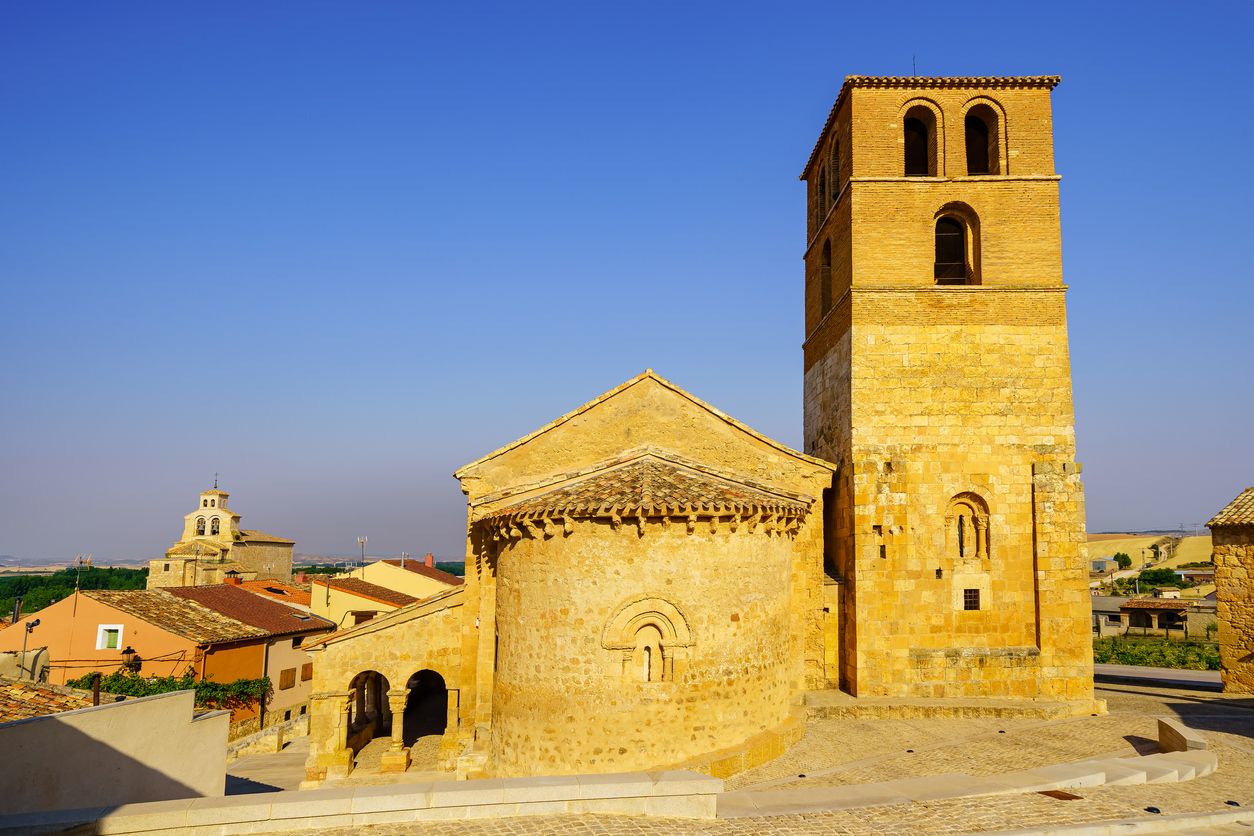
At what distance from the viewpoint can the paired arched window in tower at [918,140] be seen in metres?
17.6

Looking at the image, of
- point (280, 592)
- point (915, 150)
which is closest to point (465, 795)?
point (915, 150)

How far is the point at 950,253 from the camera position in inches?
706

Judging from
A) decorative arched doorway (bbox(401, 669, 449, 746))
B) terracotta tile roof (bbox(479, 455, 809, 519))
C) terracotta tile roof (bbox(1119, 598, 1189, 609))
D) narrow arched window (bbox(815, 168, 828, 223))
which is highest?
narrow arched window (bbox(815, 168, 828, 223))

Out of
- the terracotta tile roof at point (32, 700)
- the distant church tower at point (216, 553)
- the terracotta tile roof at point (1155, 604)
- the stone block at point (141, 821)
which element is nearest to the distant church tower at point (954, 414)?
the stone block at point (141, 821)

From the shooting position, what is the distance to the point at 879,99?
17.2 m

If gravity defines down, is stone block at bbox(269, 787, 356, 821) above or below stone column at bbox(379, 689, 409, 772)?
above

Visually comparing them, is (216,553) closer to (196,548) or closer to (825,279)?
(196,548)

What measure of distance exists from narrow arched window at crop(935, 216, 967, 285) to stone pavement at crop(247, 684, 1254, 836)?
31.7 ft

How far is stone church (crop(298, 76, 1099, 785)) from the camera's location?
1173 cm

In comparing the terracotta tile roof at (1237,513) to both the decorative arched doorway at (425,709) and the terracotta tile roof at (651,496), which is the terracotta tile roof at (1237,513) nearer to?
the terracotta tile roof at (651,496)

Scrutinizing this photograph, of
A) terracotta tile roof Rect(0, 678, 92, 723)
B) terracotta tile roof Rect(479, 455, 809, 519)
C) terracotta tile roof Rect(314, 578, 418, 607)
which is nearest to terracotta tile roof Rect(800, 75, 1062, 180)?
terracotta tile roof Rect(479, 455, 809, 519)

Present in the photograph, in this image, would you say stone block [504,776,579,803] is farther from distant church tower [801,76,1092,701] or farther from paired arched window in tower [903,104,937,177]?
paired arched window in tower [903,104,937,177]

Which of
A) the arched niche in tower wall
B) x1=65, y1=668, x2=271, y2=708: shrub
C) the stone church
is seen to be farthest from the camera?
x1=65, y1=668, x2=271, y2=708: shrub

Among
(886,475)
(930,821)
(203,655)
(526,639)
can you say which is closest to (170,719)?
(526,639)
